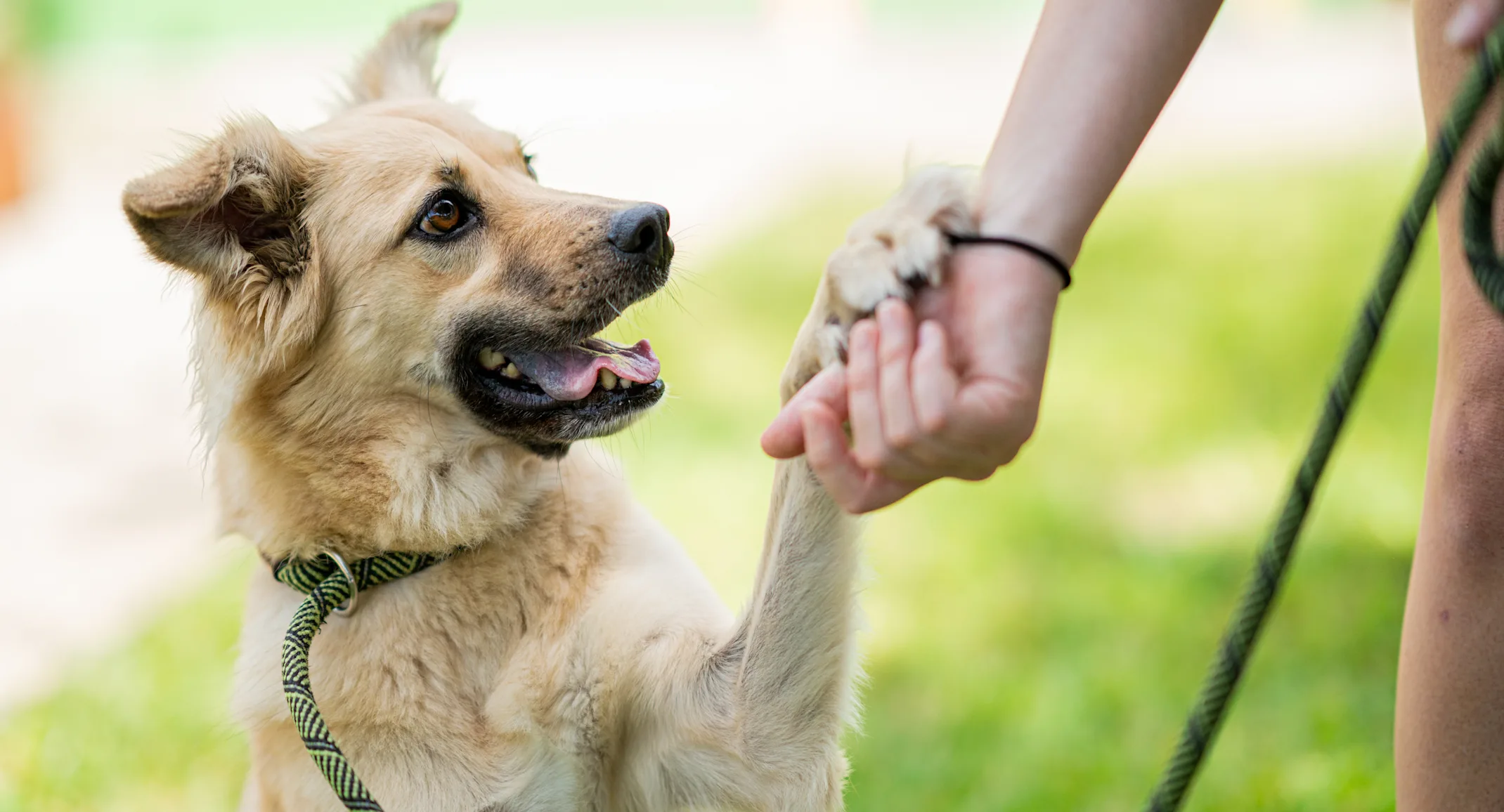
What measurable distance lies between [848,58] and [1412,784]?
43.8 feet

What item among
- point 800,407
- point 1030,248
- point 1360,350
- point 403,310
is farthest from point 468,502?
point 1360,350

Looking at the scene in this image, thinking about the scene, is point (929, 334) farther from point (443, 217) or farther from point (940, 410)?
point (443, 217)

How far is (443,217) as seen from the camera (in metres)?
2.46

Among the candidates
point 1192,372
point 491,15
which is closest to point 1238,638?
point 1192,372

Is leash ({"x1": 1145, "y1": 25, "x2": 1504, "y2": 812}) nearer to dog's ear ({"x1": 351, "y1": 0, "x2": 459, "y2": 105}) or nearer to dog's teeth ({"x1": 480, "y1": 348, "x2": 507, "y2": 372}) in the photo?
dog's teeth ({"x1": 480, "y1": 348, "x2": 507, "y2": 372})

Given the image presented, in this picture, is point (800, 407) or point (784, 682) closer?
point (800, 407)

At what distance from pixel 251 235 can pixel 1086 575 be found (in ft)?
9.38

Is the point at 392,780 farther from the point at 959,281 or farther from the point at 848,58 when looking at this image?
the point at 848,58

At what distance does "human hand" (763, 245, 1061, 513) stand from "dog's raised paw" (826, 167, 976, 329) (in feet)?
0.10

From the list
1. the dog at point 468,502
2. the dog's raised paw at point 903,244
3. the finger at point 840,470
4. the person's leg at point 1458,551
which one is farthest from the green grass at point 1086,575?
the person's leg at point 1458,551

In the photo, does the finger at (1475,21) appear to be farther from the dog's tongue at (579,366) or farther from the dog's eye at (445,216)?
the dog's eye at (445,216)

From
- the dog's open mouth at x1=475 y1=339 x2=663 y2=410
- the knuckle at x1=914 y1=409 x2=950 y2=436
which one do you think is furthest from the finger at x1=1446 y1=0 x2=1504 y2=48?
the dog's open mouth at x1=475 y1=339 x2=663 y2=410

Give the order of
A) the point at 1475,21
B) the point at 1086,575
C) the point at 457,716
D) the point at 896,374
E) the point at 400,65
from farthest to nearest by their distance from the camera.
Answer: the point at 1086,575 < the point at 400,65 < the point at 457,716 < the point at 896,374 < the point at 1475,21

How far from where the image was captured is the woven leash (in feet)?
Result: 6.19
